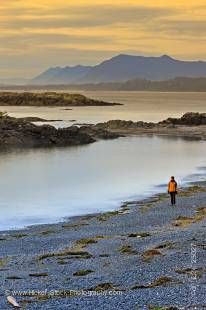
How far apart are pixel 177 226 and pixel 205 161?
85.7 feet

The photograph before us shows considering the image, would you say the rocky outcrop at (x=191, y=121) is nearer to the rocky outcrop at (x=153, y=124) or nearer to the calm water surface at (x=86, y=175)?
the rocky outcrop at (x=153, y=124)

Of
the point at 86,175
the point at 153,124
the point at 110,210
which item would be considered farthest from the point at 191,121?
the point at 110,210

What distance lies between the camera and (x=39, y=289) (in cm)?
1262

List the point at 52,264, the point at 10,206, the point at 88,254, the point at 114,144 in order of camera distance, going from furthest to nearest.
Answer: the point at 114,144
the point at 10,206
the point at 88,254
the point at 52,264

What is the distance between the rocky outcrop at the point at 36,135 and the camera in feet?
190

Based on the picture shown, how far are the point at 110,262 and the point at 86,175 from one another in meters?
24.1

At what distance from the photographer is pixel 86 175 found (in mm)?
39250

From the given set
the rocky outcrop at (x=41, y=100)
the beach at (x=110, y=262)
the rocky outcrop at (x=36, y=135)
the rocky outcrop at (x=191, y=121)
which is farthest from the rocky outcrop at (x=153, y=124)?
the rocky outcrop at (x=41, y=100)

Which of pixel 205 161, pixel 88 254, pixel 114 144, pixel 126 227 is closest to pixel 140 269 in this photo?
pixel 88 254

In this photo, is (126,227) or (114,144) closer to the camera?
(126,227)

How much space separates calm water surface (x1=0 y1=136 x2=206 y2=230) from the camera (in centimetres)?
2773

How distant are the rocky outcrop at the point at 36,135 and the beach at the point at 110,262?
3501cm

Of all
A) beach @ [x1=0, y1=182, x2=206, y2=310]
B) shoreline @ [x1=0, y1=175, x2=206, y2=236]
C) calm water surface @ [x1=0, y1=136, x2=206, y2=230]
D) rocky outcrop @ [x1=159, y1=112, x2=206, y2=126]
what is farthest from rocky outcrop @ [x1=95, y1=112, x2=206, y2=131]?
beach @ [x1=0, y1=182, x2=206, y2=310]

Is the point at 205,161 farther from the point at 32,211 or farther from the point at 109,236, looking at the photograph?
the point at 109,236
